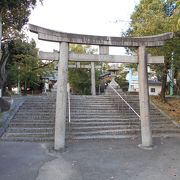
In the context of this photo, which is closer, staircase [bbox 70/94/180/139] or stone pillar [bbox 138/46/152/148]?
A: stone pillar [bbox 138/46/152/148]

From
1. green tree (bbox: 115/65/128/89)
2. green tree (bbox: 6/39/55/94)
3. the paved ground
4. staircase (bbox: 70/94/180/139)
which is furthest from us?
green tree (bbox: 115/65/128/89)

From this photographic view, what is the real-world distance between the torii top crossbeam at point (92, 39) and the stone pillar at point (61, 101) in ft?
0.92

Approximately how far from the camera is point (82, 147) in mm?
9461

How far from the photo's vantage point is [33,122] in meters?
11.7

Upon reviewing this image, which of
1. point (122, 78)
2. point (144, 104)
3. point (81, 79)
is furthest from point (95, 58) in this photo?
point (122, 78)

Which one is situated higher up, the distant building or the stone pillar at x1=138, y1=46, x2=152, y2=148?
the distant building

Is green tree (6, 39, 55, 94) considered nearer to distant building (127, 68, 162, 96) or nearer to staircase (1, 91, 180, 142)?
staircase (1, 91, 180, 142)

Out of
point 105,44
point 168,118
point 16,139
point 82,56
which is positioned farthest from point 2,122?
point 168,118

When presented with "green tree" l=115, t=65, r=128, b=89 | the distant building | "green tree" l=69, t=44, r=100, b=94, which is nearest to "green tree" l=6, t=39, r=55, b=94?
"green tree" l=69, t=44, r=100, b=94

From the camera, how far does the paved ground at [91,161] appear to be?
6777 mm

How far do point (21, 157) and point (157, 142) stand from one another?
4882mm

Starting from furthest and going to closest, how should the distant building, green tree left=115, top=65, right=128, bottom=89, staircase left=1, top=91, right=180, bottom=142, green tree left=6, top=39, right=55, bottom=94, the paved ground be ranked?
1. green tree left=115, top=65, right=128, bottom=89
2. the distant building
3. green tree left=6, top=39, right=55, bottom=94
4. staircase left=1, top=91, right=180, bottom=142
5. the paved ground

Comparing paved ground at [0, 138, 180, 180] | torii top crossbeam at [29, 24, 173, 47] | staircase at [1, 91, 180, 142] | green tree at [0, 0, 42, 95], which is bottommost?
paved ground at [0, 138, 180, 180]

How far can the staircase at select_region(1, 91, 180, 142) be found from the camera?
35.4 feet
